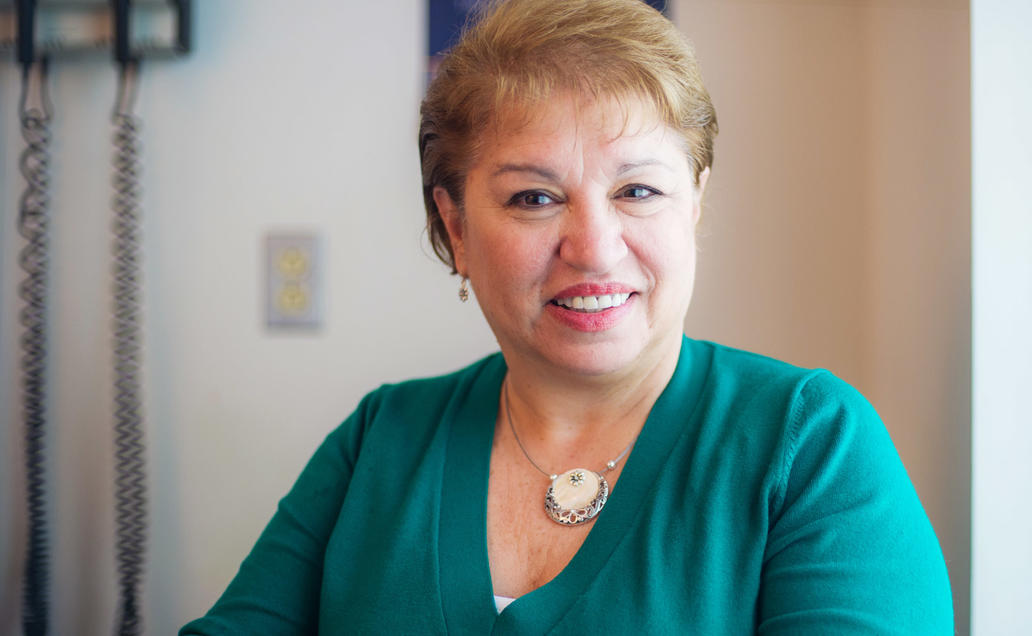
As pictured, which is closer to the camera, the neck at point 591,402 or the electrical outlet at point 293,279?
the neck at point 591,402

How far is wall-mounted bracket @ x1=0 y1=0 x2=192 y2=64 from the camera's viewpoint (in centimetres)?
160

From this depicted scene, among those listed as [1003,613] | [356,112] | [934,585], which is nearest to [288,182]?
[356,112]

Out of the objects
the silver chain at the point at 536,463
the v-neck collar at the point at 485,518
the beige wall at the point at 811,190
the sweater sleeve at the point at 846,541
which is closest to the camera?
the sweater sleeve at the point at 846,541

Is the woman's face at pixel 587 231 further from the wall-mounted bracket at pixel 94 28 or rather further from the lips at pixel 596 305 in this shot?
the wall-mounted bracket at pixel 94 28

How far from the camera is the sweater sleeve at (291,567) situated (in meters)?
1.02

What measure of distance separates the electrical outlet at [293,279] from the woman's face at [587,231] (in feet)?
2.71

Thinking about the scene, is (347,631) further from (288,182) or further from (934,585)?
(288,182)

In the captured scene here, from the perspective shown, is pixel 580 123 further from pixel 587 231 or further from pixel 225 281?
pixel 225 281

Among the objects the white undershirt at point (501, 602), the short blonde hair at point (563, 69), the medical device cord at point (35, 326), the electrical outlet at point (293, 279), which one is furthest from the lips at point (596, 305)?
the medical device cord at point (35, 326)

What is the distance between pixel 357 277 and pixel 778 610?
48.4 inches

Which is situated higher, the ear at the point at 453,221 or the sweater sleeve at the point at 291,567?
the ear at the point at 453,221

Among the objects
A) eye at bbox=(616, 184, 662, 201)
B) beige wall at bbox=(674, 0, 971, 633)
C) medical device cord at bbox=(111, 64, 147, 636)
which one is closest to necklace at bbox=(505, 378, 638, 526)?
eye at bbox=(616, 184, 662, 201)

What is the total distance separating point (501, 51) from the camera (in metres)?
0.94

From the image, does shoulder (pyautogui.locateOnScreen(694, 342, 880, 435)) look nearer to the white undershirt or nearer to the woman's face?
the woman's face
